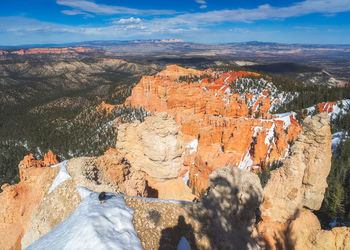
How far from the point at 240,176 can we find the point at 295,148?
5.00 metres

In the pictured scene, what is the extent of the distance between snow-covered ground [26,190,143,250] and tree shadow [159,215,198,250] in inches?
42.8

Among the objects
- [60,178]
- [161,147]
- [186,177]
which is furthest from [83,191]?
[186,177]

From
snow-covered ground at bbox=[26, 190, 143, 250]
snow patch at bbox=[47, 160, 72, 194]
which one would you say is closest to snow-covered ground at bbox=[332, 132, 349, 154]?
snow-covered ground at bbox=[26, 190, 143, 250]

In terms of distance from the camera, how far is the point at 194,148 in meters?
45.0

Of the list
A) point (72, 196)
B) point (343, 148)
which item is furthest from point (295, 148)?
point (343, 148)

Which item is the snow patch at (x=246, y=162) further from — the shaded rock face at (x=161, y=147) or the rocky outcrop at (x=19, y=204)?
the rocky outcrop at (x=19, y=204)

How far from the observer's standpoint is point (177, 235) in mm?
8422

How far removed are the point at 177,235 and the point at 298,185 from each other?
846 centimetres

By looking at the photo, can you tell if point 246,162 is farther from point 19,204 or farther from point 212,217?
point 19,204

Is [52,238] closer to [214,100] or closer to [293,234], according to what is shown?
[293,234]

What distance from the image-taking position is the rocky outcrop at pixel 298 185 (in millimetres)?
11352

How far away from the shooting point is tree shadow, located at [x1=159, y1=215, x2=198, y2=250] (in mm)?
7980

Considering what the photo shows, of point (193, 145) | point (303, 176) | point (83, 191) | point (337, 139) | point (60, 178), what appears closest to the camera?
point (83, 191)

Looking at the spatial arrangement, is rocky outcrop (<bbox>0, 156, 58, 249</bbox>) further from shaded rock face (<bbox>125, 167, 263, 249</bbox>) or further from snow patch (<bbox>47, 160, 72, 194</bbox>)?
shaded rock face (<bbox>125, 167, 263, 249</bbox>)
